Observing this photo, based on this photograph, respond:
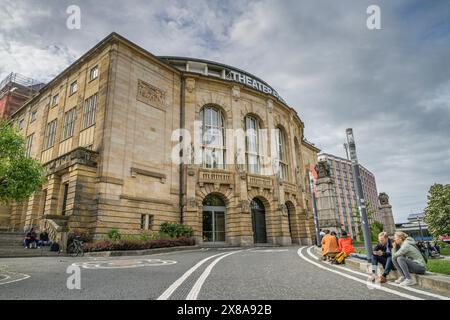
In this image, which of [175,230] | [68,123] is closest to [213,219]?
[175,230]

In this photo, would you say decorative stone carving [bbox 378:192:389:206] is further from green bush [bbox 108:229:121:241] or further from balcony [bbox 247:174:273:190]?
green bush [bbox 108:229:121:241]

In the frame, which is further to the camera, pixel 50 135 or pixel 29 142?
pixel 29 142

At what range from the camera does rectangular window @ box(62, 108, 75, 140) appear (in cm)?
2604

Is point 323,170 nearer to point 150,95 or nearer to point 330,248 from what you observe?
point 150,95

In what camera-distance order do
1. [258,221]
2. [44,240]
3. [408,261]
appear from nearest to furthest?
[408,261] < [44,240] < [258,221]

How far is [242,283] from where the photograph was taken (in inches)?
238

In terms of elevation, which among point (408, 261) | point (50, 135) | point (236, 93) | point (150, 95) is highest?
point (236, 93)

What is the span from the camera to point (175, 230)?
22.6 metres

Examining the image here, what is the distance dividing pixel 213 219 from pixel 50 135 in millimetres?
18999

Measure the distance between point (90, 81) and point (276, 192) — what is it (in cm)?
2139

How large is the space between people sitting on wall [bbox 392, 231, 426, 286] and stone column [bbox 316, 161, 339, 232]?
18.9 meters

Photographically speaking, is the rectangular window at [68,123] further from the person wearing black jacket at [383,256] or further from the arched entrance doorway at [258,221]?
the person wearing black jacket at [383,256]

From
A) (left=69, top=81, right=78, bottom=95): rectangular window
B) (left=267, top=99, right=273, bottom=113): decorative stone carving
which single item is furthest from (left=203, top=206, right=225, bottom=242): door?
(left=69, top=81, right=78, bottom=95): rectangular window
